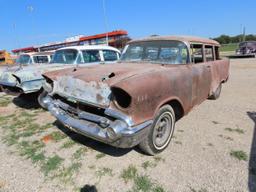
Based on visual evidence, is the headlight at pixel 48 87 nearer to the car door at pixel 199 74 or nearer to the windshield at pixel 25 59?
the car door at pixel 199 74

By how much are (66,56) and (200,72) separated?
4465 millimetres

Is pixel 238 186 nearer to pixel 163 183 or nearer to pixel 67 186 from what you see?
pixel 163 183

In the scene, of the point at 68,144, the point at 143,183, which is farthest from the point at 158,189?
the point at 68,144

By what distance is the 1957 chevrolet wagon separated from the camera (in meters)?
2.51

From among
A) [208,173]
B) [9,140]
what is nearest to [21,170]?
[9,140]

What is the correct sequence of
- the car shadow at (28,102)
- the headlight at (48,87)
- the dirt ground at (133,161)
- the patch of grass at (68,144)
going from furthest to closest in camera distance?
the car shadow at (28,102), the headlight at (48,87), the patch of grass at (68,144), the dirt ground at (133,161)

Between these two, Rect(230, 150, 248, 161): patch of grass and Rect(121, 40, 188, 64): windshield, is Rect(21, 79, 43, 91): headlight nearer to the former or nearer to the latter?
Answer: Rect(121, 40, 188, 64): windshield

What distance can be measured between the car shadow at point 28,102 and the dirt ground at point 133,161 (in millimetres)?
1567

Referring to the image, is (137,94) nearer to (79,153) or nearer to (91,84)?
(91,84)

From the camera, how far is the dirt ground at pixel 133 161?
258 cm

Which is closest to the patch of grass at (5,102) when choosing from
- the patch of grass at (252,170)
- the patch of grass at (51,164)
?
the patch of grass at (51,164)

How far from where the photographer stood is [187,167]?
2.88 m

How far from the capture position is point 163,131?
3.31 metres

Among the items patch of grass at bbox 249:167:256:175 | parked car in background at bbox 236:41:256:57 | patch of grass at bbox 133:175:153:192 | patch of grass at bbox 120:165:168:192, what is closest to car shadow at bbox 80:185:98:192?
patch of grass at bbox 120:165:168:192
